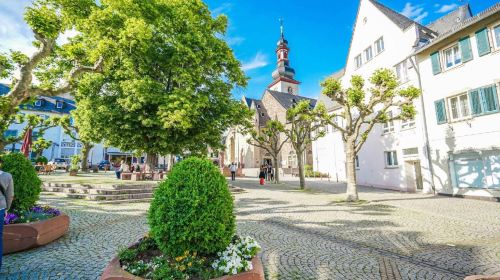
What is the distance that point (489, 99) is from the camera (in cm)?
1314

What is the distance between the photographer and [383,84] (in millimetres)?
13234

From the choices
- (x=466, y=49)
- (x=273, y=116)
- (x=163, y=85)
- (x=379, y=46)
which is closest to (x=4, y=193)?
(x=163, y=85)

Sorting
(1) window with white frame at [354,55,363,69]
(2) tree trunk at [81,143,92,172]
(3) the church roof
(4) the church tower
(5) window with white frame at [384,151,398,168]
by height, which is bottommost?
(5) window with white frame at [384,151,398,168]

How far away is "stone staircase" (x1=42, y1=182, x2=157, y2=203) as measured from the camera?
12.2 m

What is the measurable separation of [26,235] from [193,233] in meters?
4.49

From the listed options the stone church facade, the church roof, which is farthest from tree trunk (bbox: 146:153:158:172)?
the church roof

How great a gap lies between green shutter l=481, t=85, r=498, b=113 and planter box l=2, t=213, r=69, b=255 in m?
18.3

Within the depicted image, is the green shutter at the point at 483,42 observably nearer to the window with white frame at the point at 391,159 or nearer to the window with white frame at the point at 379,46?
the window with white frame at the point at 379,46

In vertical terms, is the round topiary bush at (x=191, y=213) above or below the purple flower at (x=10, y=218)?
above

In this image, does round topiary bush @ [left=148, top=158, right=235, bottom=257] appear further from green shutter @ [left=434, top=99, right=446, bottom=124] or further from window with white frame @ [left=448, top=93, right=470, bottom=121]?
green shutter @ [left=434, top=99, right=446, bottom=124]

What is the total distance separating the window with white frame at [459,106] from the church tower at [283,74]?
44929mm

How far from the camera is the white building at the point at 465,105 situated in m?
13.1

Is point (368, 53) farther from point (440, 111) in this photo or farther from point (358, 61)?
point (440, 111)

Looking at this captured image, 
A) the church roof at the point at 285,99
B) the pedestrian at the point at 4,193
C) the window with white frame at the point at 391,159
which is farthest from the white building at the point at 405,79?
the church roof at the point at 285,99
